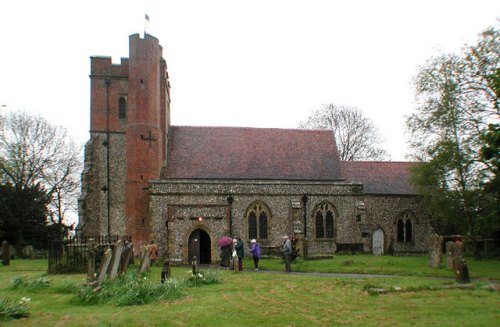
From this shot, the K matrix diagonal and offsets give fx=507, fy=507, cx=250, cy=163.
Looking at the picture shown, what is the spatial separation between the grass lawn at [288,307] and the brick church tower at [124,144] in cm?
1288

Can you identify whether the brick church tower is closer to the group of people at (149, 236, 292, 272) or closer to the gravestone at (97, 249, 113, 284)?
the group of people at (149, 236, 292, 272)

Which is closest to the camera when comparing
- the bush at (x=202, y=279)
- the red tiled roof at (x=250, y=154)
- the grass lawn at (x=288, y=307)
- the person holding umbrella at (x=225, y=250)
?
the grass lawn at (x=288, y=307)

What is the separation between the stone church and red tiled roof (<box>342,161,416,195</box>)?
12cm

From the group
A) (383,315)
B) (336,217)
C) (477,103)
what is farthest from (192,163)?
(383,315)

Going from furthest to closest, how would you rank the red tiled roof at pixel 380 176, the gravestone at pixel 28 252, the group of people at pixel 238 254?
the gravestone at pixel 28 252
the red tiled roof at pixel 380 176
the group of people at pixel 238 254

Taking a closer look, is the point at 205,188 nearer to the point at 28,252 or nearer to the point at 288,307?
the point at 28,252

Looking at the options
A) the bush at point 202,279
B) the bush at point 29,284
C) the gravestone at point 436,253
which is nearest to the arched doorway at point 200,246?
the bush at point 202,279

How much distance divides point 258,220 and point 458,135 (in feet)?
38.3

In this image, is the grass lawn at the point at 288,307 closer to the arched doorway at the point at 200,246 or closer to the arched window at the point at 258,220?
the arched doorway at the point at 200,246

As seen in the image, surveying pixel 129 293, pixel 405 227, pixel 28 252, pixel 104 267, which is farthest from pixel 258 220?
pixel 28 252

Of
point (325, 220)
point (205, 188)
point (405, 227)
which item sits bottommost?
Answer: point (405, 227)

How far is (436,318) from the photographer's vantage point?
30.9 feet

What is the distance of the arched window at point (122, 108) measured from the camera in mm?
30656

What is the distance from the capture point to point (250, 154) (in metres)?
32.4
